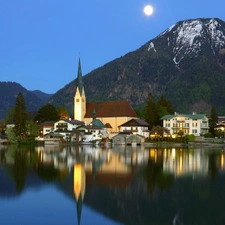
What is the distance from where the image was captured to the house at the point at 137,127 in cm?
8525

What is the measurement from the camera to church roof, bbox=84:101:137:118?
9566 cm

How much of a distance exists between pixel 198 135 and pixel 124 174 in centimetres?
6149

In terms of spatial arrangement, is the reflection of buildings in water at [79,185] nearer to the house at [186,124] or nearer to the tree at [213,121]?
the tree at [213,121]

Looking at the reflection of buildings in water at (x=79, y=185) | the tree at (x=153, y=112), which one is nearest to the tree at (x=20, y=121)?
the tree at (x=153, y=112)

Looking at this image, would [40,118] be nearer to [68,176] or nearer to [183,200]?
[68,176]

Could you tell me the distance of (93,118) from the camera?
3767 inches

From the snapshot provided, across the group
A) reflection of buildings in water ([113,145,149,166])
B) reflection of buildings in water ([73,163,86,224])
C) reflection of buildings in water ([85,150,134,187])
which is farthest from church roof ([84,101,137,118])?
reflection of buildings in water ([73,163,86,224])

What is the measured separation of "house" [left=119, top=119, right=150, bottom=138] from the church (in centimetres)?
612

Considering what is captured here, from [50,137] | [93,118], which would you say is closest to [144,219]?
[50,137]

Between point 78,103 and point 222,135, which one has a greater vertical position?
point 78,103

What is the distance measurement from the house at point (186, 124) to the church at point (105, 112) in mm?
11025

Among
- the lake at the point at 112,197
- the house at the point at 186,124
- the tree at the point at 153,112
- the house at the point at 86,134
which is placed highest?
the tree at the point at 153,112

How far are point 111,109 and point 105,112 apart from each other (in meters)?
1.70

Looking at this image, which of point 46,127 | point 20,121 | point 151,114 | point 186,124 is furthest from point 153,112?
point 20,121
